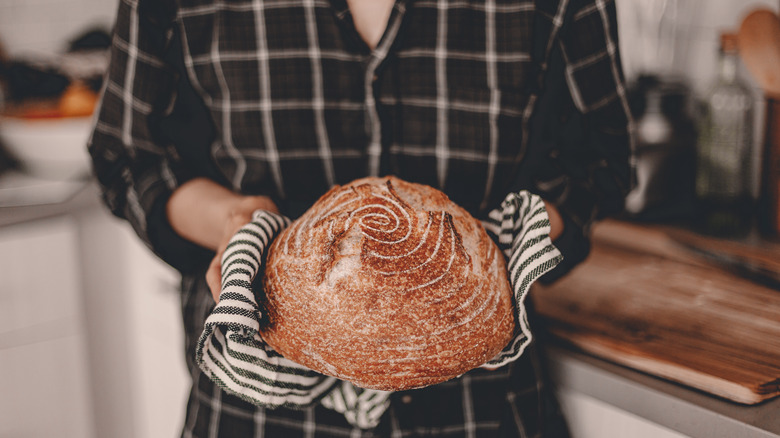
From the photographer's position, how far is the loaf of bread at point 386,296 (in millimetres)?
491

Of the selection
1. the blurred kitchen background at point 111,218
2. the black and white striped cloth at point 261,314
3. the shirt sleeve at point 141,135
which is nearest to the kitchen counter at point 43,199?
the blurred kitchen background at point 111,218

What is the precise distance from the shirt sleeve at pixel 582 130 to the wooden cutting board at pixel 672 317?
0.12 meters

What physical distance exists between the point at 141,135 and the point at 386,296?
15.6 inches

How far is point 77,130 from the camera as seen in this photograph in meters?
1.47

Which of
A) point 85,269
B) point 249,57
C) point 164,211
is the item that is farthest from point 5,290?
point 249,57

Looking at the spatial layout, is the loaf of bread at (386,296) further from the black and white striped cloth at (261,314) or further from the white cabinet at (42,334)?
the white cabinet at (42,334)

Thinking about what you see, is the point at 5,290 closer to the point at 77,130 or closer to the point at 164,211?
the point at 77,130

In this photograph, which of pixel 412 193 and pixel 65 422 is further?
pixel 65 422

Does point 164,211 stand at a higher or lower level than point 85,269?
higher

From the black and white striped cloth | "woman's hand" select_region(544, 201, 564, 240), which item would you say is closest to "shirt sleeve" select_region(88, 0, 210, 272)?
the black and white striped cloth

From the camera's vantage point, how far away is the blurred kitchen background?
1151 millimetres

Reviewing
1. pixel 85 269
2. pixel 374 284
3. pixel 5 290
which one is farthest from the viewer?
pixel 85 269

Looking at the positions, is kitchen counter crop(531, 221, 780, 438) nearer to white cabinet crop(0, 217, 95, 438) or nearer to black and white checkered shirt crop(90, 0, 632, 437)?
black and white checkered shirt crop(90, 0, 632, 437)

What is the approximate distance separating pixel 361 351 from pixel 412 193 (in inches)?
5.8
